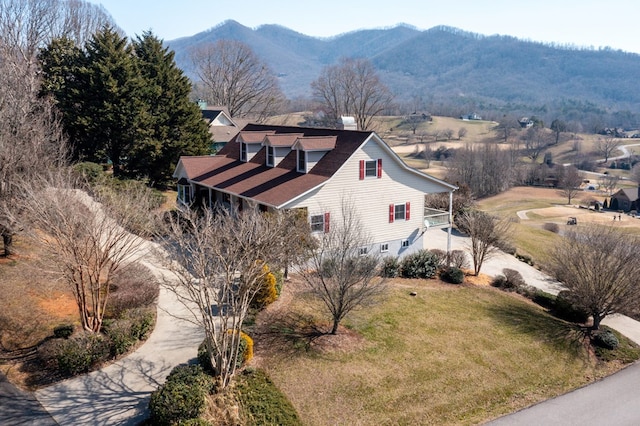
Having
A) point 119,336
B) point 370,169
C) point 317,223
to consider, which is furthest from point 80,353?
point 370,169

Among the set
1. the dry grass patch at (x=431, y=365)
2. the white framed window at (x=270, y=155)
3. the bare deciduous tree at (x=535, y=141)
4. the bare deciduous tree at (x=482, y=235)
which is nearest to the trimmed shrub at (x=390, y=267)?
the dry grass patch at (x=431, y=365)

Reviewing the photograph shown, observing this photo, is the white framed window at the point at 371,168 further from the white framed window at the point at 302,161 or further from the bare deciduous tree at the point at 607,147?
the bare deciduous tree at the point at 607,147

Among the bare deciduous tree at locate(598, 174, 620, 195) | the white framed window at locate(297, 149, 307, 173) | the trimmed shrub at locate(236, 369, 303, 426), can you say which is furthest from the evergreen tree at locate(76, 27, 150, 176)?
the bare deciduous tree at locate(598, 174, 620, 195)

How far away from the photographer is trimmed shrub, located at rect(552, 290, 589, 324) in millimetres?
21328

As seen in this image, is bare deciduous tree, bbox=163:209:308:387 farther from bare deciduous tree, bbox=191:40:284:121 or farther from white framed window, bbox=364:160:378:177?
bare deciduous tree, bbox=191:40:284:121

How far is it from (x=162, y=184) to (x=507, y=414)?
33.3m

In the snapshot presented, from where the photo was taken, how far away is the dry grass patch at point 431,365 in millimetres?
13766

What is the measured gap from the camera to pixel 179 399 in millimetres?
11711

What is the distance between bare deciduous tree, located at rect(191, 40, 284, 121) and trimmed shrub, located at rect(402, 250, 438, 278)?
149 feet

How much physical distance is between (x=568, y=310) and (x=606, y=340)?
306cm

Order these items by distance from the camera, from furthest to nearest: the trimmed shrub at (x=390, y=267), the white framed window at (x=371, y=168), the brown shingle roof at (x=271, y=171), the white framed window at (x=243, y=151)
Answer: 1. the white framed window at (x=243, y=151)
2. the white framed window at (x=371, y=168)
3. the trimmed shrub at (x=390, y=267)
4. the brown shingle roof at (x=271, y=171)

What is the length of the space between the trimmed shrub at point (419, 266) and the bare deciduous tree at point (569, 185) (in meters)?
64.9

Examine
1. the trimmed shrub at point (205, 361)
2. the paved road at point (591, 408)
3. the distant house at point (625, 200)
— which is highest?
the trimmed shrub at point (205, 361)

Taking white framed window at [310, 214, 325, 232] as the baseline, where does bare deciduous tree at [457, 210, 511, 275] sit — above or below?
below
